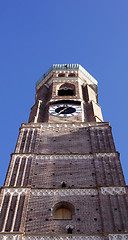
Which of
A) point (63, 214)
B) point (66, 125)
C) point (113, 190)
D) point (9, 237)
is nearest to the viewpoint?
point (9, 237)

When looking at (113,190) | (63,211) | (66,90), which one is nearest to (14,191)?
(63,211)

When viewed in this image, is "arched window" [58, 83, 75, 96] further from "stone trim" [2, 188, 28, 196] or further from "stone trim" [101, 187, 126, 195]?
"stone trim" [2, 188, 28, 196]

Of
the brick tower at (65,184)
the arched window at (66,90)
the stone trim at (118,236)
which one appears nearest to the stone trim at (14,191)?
the brick tower at (65,184)

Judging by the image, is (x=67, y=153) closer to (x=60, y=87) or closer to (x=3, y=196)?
(x=3, y=196)

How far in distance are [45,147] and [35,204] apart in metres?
5.46

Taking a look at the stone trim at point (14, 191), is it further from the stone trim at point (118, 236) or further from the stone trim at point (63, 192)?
the stone trim at point (118, 236)

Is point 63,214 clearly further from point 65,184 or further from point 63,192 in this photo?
point 65,184

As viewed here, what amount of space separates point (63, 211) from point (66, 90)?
17657mm

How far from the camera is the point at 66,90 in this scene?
110 ft

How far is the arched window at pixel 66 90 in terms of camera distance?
33.4m

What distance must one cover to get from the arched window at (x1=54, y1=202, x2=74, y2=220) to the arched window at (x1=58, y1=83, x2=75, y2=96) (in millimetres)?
16979

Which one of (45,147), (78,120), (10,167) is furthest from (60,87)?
(10,167)

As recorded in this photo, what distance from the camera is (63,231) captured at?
616 inches

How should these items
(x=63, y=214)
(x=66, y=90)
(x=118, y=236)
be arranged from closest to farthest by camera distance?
(x=118, y=236) < (x=63, y=214) < (x=66, y=90)
